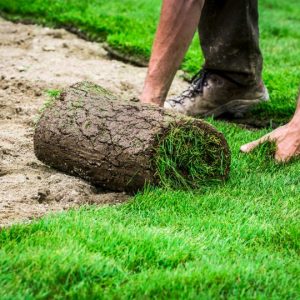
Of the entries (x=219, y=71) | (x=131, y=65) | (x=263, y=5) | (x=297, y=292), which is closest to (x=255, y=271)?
(x=297, y=292)

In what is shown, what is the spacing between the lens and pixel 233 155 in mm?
3633

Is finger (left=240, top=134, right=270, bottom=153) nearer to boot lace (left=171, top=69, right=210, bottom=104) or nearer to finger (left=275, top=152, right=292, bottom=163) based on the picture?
finger (left=275, top=152, right=292, bottom=163)

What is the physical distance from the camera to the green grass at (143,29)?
515cm

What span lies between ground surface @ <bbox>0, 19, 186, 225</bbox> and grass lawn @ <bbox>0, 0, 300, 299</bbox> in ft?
0.88

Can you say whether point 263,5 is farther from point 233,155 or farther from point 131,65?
point 233,155

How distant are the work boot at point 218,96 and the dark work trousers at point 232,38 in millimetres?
52

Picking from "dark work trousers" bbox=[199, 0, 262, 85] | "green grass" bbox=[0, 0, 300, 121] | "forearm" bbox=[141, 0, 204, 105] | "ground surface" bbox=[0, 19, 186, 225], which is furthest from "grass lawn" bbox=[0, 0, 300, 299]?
"green grass" bbox=[0, 0, 300, 121]

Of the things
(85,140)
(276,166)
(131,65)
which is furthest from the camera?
(131,65)

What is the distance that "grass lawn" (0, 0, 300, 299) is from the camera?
6.91ft

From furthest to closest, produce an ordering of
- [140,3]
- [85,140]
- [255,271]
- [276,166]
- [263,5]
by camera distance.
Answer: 1. [263,5]
2. [140,3]
3. [276,166]
4. [85,140]
5. [255,271]

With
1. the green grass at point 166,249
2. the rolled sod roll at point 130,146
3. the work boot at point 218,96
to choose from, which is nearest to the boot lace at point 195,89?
the work boot at point 218,96

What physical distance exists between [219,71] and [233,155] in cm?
118

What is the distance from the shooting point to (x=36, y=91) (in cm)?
471

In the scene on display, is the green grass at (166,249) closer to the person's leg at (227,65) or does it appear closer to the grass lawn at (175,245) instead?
the grass lawn at (175,245)
